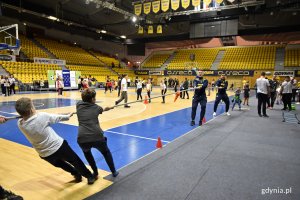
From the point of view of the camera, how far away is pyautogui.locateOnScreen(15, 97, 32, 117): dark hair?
2.64 meters

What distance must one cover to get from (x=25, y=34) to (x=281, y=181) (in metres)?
31.4

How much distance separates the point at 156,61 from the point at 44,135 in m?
37.3

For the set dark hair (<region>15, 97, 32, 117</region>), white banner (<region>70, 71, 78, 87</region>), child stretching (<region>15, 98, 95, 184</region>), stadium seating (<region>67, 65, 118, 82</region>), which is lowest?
child stretching (<region>15, 98, 95, 184</region>)

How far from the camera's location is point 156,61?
1551 inches

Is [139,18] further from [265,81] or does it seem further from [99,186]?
[99,186]

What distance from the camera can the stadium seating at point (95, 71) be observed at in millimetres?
28061

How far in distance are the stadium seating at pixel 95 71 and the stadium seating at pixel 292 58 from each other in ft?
77.7

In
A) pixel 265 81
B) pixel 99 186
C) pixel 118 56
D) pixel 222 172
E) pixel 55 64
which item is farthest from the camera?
pixel 118 56

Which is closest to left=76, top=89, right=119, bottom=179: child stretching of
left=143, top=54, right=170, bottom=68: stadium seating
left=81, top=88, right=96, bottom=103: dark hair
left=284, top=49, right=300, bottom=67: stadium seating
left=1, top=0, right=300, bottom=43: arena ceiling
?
left=81, top=88, right=96, bottom=103: dark hair

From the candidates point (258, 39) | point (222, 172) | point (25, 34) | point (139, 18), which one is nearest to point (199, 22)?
point (139, 18)

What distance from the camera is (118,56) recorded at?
132ft

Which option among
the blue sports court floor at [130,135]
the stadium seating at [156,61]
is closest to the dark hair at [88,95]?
the blue sports court floor at [130,135]

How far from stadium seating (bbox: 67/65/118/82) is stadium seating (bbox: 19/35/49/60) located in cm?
337

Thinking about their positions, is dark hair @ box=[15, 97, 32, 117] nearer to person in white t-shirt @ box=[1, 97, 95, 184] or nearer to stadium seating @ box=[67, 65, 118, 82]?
person in white t-shirt @ box=[1, 97, 95, 184]
